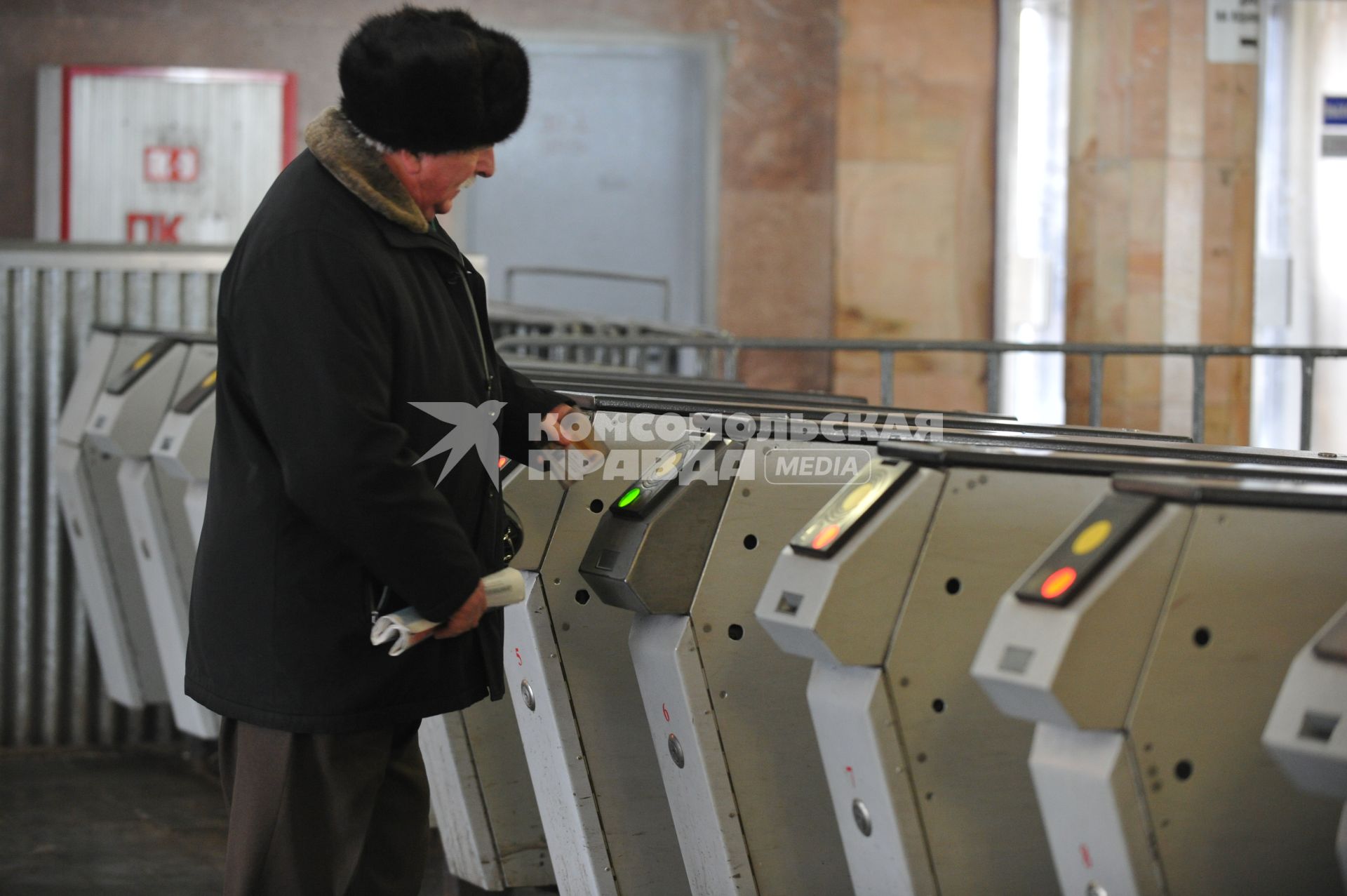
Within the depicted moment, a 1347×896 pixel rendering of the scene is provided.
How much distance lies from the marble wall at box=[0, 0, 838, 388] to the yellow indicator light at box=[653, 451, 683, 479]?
6825mm

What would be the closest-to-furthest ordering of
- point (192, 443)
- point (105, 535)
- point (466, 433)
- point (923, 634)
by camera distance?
point (466, 433), point (923, 634), point (192, 443), point (105, 535)

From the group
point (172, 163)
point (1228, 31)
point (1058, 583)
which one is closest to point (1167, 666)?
point (1058, 583)

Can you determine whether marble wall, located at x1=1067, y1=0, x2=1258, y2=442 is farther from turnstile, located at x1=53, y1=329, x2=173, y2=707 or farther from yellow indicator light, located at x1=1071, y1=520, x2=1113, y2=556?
yellow indicator light, located at x1=1071, y1=520, x2=1113, y2=556

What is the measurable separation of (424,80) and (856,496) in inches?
32.5

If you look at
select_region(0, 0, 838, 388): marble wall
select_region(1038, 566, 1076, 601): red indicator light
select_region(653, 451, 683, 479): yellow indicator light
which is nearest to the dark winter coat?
select_region(653, 451, 683, 479): yellow indicator light

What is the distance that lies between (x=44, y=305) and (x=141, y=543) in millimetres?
936

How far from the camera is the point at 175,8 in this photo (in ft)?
30.1

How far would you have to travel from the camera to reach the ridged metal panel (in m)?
4.92

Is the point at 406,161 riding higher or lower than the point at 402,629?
higher

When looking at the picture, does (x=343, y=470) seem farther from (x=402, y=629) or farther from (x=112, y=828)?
(x=112, y=828)

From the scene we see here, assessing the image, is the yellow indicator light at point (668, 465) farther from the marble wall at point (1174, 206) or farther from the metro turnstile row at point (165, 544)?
the marble wall at point (1174, 206)

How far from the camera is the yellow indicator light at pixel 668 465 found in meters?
2.66

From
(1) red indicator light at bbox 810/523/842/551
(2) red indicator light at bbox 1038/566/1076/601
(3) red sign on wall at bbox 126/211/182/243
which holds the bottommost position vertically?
(2) red indicator light at bbox 1038/566/1076/601

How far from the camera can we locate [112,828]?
418 cm
